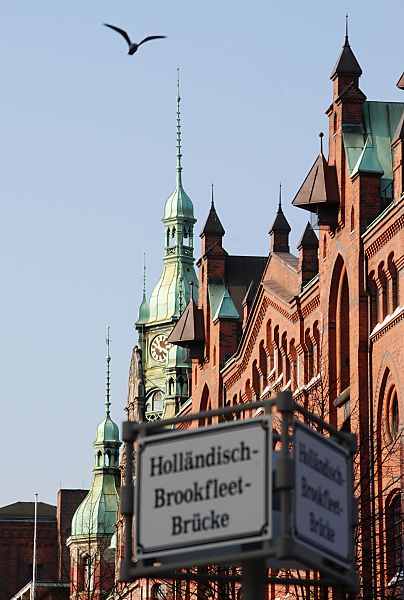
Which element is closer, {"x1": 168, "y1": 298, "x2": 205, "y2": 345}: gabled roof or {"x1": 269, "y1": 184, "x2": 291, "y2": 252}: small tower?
{"x1": 269, "y1": 184, "x2": 291, "y2": 252}: small tower

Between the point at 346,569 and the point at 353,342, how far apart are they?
3304 centimetres

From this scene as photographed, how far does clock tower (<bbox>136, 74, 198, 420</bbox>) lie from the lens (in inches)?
4402

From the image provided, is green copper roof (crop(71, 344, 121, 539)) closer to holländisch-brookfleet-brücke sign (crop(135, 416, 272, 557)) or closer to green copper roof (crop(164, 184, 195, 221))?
green copper roof (crop(164, 184, 195, 221))

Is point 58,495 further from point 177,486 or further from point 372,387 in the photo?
point 177,486

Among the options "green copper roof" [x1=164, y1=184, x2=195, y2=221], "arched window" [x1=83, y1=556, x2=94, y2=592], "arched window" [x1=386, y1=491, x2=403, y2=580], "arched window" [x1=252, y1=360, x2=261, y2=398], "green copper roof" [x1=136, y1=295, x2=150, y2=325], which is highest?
"green copper roof" [x1=164, y1=184, x2=195, y2=221]

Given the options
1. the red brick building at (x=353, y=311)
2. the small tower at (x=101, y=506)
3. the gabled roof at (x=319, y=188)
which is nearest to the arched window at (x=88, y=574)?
the small tower at (x=101, y=506)

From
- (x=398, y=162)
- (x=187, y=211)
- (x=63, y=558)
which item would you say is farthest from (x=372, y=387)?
(x=63, y=558)

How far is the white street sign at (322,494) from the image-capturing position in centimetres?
1051

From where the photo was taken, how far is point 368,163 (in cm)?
4419

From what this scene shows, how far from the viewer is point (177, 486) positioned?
10750 millimetres

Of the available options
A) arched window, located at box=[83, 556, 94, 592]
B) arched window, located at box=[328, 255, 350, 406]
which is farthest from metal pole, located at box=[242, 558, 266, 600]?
arched window, located at box=[83, 556, 94, 592]

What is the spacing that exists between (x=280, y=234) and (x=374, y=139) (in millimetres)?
11168

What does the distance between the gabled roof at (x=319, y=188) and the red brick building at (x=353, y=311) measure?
0.12 feet

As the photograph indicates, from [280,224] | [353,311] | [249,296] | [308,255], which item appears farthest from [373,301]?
[249,296]
